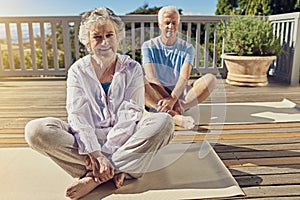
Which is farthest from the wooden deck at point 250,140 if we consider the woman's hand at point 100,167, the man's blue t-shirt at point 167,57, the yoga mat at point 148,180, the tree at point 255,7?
the tree at point 255,7

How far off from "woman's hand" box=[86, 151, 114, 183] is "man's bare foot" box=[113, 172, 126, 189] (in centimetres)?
5

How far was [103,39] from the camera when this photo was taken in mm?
1317

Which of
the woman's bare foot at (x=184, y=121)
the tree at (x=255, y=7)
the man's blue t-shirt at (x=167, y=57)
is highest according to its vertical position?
the tree at (x=255, y=7)

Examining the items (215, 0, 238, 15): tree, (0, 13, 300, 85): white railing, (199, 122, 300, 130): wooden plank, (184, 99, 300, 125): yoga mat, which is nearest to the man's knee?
(184, 99, 300, 125): yoga mat

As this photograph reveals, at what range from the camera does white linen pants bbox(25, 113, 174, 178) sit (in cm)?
127

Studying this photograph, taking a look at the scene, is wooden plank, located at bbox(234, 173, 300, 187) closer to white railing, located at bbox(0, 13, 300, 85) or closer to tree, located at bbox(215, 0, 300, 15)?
white railing, located at bbox(0, 13, 300, 85)

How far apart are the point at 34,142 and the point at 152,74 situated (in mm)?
671

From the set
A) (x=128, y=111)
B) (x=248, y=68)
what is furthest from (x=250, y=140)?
(x=248, y=68)

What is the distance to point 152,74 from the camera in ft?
5.12

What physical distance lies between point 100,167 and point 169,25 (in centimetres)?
91

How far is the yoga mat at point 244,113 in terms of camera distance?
2.29 metres

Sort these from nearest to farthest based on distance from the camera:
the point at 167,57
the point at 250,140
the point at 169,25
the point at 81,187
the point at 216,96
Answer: the point at 81,187
the point at 167,57
the point at 169,25
the point at 250,140
the point at 216,96

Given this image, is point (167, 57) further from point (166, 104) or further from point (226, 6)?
point (226, 6)

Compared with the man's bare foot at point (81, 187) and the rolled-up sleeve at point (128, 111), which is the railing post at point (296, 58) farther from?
the man's bare foot at point (81, 187)
